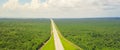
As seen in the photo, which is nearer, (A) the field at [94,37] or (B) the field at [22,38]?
(B) the field at [22,38]

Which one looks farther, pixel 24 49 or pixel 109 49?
pixel 109 49

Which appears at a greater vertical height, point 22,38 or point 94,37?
point 22,38

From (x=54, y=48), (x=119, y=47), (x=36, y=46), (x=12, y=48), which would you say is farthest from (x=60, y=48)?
(x=119, y=47)

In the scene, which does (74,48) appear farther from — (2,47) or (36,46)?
(2,47)

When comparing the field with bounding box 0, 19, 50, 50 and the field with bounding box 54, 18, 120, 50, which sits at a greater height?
the field with bounding box 0, 19, 50, 50

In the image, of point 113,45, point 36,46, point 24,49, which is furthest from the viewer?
point 113,45

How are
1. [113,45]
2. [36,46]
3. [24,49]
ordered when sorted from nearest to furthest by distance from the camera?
[24,49]
[36,46]
[113,45]

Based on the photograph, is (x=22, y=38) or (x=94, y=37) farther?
(x=94, y=37)

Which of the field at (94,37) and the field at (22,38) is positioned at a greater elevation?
the field at (22,38)

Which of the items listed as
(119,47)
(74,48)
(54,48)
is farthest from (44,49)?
(119,47)

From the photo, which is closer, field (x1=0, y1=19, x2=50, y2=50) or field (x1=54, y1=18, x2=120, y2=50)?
field (x1=0, y1=19, x2=50, y2=50)
